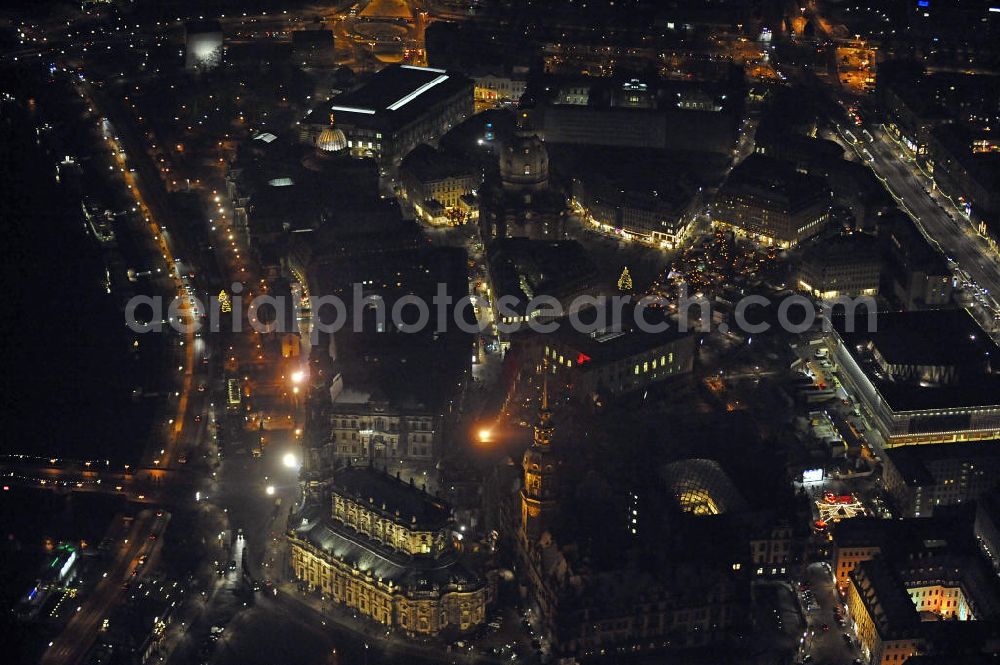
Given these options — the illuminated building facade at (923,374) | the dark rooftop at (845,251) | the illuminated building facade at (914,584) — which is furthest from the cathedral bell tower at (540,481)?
the dark rooftop at (845,251)

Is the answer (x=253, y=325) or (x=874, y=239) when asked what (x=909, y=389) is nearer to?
(x=874, y=239)

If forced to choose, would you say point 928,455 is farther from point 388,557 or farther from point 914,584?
point 388,557

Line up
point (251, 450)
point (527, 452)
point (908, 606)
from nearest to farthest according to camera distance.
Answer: point (908, 606), point (527, 452), point (251, 450)

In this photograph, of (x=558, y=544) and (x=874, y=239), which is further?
(x=874, y=239)

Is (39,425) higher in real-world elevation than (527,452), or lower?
lower

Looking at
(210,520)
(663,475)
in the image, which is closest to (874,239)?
(663,475)

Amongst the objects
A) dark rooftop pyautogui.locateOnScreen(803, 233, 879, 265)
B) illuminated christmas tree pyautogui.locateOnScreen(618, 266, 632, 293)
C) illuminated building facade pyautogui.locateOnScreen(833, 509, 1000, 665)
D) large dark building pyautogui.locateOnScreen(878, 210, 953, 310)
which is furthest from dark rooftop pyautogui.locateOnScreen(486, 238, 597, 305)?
illuminated building facade pyautogui.locateOnScreen(833, 509, 1000, 665)

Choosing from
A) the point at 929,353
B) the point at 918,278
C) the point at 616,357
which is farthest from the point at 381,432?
the point at 918,278
